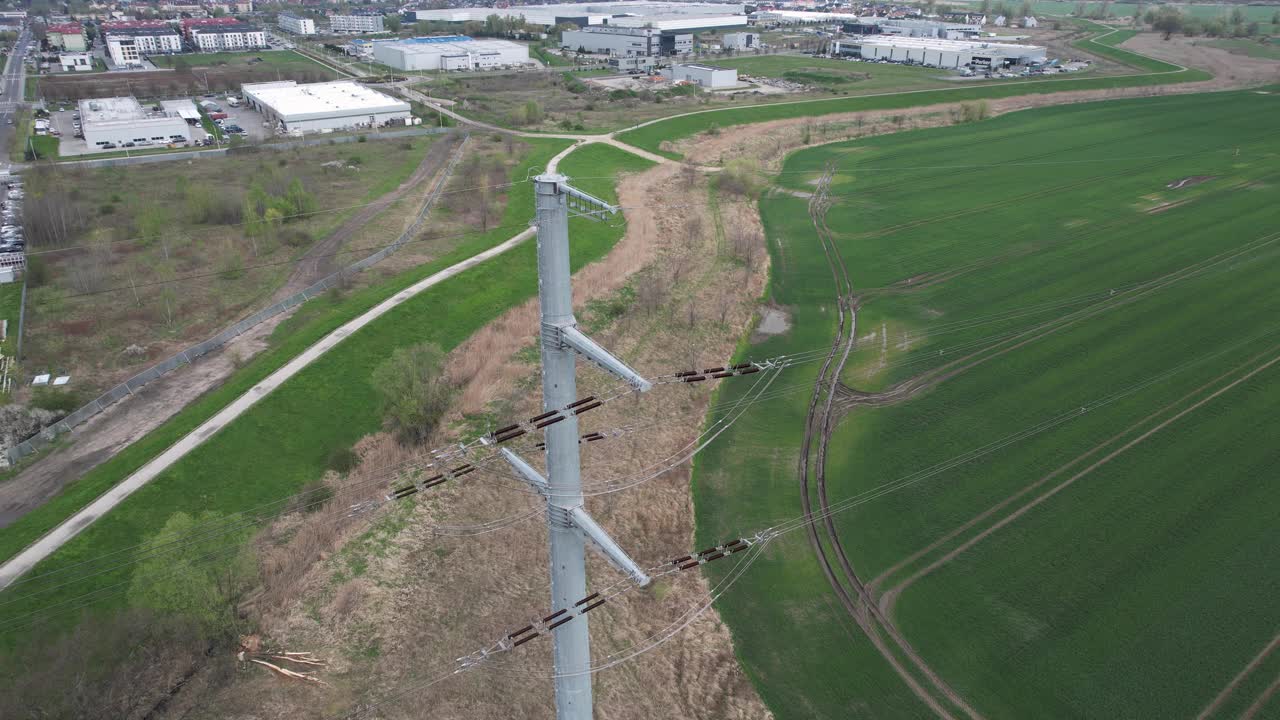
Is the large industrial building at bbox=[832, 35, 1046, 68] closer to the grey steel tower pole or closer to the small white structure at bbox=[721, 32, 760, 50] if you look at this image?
the small white structure at bbox=[721, 32, 760, 50]

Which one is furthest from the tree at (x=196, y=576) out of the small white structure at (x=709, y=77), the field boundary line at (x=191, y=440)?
the small white structure at (x=709, y=77)

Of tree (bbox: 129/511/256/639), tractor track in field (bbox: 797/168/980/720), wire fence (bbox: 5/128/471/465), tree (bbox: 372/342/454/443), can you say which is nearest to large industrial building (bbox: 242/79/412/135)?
wire fence (bbox: 5/128/471/465)

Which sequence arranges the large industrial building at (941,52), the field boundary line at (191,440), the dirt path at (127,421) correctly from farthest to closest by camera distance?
the large industrial building at (941,52) → the dirt path at (127,421) → the field boundary line at (191,440)

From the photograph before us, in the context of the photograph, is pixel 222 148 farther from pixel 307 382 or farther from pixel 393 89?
pixel 307 382

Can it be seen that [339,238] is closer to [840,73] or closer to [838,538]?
[838,538]

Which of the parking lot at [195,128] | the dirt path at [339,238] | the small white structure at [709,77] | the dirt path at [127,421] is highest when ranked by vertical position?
the small white structure at [709,77]

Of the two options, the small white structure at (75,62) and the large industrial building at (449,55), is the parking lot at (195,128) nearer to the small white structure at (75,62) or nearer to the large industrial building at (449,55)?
the large industrial building at (449,55)
